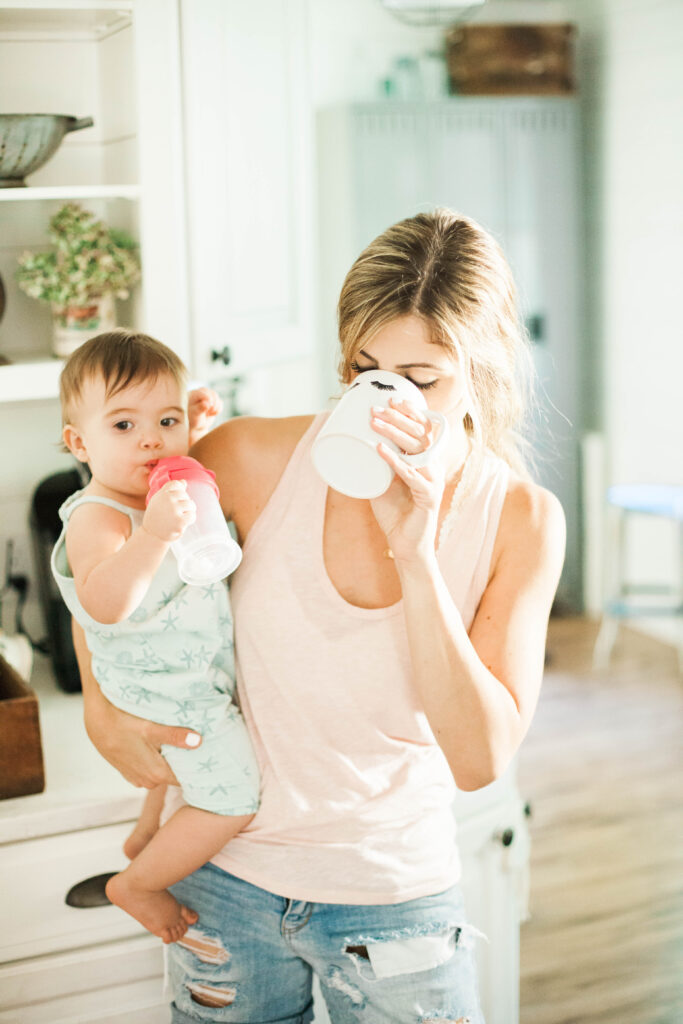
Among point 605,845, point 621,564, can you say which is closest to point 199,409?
point 605,845

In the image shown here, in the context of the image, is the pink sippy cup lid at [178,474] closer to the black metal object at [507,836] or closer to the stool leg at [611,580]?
the black metal object at [507,836]

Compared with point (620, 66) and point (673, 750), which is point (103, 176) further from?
point (620, 66)

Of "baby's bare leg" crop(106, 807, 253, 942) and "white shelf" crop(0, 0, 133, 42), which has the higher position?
"white shelf" crop(0, 0, 133, 42)

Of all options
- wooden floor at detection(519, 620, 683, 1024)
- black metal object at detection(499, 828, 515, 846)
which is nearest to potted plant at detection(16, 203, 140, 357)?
black metal object at detection(499, 828, 515, 846)

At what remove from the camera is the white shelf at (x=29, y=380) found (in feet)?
5.30

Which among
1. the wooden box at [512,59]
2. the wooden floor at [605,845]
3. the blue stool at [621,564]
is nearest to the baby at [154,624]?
the wooden floor at [605,845]

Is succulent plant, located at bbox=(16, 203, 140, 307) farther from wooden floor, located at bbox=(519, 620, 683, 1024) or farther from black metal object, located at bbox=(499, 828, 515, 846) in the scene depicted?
wooden floor, located at bbox=(519, 620, 683, 1024)

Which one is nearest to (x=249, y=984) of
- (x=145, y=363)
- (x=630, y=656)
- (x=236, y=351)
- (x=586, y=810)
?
(x=145, y=363)

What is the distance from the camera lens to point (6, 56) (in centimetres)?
178

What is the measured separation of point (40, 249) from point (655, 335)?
10.2 ft

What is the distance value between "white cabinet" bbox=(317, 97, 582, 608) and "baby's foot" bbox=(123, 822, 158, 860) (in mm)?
2903

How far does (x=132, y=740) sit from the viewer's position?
1162 mm

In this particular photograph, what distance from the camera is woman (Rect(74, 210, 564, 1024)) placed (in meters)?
1.05

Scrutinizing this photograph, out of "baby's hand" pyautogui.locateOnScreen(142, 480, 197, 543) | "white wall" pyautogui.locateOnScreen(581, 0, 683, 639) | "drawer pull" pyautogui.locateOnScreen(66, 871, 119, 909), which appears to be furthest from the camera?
"white wall" pyautogui.locateOnScreen(581, 0, 683, 639)
